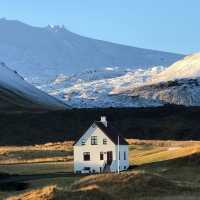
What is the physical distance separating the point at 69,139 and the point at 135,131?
17.1m

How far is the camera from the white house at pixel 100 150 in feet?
326

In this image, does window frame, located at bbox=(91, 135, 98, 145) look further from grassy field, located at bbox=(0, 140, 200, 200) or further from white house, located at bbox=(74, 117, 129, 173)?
grassy field, located at bbox=(0, 140, 200, 200)

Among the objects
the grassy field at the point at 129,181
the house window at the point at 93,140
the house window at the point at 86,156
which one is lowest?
the grassy field at the point at 129,181

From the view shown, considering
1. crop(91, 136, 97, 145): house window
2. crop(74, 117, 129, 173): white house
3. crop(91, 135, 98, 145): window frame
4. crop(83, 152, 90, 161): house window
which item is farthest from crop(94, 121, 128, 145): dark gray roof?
crop(83, 152, 90, 161): house window

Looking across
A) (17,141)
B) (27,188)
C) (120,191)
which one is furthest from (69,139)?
(120,191)

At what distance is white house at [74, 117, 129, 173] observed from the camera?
9931 centimetres

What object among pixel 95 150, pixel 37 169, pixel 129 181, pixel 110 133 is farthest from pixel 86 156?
pixel 129 181

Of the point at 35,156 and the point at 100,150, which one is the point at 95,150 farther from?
the point at 35,156

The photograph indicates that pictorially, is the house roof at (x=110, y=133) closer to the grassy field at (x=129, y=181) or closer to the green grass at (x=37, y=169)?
the grassy field at (x=129, y=181)

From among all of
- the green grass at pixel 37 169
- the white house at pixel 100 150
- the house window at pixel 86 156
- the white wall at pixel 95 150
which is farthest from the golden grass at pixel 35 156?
the green grass at pixel 37 169

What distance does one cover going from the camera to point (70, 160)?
114938 millimetres

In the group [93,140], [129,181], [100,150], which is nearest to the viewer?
[129,181]

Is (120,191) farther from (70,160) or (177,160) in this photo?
(70,160)

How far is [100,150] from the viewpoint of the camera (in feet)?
332
